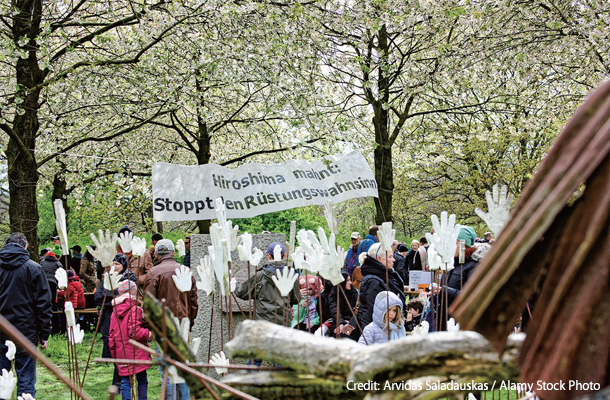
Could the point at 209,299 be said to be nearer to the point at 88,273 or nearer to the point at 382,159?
the point at 88,273

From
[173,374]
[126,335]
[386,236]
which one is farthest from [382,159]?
Result: [173,374]

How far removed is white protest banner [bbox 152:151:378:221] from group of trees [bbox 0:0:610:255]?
0.87m

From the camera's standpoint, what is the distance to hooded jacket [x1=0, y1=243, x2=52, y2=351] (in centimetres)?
515

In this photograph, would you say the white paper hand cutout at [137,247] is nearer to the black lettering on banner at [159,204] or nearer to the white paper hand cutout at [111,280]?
the white paper hand cutout at [111,280]

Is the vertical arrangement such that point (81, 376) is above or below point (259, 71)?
below

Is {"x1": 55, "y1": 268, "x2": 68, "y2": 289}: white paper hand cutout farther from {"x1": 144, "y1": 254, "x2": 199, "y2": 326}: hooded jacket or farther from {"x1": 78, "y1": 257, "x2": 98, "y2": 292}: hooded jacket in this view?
{"x1": 78, "y1": 257, "x2": 98, "y2": 292}: hooded jacket

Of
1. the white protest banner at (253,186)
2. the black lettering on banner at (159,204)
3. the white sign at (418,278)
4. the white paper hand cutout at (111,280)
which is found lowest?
the white sign at (418,278)

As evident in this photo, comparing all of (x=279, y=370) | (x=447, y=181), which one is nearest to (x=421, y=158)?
(x=447, y=181)

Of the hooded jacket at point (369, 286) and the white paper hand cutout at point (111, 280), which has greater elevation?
the white paper hand cutout at point (111, 280)

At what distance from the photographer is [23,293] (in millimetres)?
5234

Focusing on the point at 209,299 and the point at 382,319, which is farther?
the point at 209,299

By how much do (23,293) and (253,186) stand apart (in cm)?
256

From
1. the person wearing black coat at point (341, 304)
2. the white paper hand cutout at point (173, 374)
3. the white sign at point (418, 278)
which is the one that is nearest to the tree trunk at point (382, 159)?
the white sign at point (418, 278)

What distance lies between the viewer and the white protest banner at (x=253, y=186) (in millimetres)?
5637
